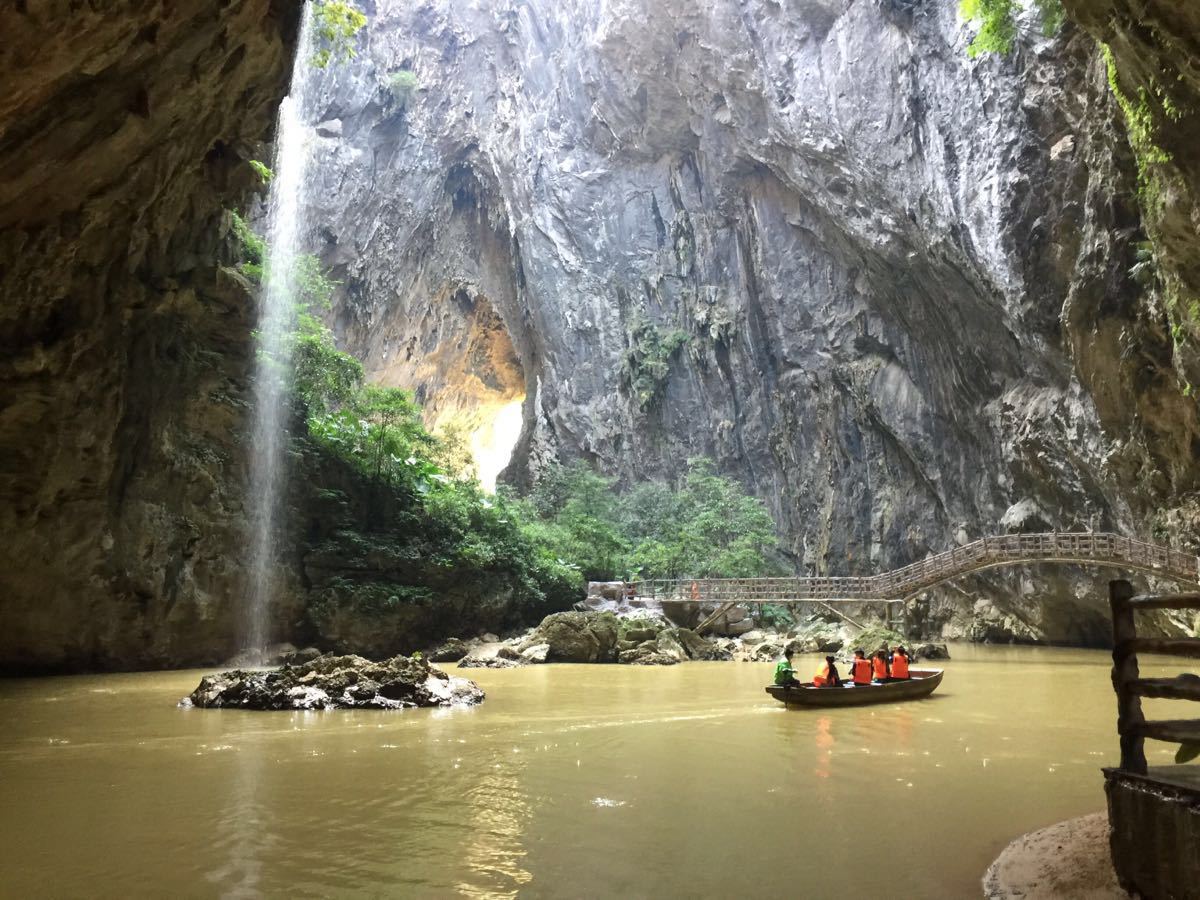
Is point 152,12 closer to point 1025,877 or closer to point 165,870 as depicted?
point 165,870

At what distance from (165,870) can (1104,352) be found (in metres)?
18.7

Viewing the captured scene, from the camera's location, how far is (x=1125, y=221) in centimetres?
1540

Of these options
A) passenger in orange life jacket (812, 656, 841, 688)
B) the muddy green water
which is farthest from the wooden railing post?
passenger in orange life jacket (812, 656, 841, 688)

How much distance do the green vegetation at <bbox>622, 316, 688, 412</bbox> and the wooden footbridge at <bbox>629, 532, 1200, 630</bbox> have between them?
43.0 ft

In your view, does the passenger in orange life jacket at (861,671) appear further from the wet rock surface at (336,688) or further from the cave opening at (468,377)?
the cave opening at (468,377)

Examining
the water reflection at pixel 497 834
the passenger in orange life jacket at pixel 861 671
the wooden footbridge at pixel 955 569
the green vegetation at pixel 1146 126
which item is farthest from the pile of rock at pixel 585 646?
the green vegetation at pixel 1146 126

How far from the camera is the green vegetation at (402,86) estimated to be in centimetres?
3953

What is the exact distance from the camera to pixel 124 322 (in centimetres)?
1504

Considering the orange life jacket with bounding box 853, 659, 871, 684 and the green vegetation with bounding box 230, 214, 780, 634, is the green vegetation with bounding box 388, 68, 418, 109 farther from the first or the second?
the orange life jacket with bounding box 853, 659, 871, 684

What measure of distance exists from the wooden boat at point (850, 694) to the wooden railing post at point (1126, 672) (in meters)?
7.70

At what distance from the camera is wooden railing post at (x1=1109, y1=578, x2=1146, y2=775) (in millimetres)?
3639

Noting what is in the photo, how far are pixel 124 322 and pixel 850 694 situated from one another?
14.6 meters

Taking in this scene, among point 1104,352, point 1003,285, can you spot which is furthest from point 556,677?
point 1003,285

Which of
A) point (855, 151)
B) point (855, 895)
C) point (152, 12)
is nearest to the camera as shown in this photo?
point (855, 895)
